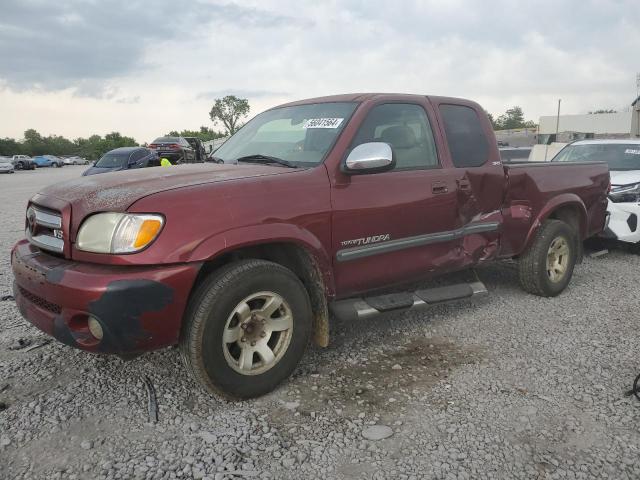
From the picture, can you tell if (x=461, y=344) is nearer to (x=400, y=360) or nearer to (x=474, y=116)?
(x=400, y=360)

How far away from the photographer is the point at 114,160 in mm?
15109

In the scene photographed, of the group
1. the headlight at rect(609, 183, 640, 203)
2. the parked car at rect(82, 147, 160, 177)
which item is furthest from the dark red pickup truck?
the parked car at rect(82, 147, 160, 177)

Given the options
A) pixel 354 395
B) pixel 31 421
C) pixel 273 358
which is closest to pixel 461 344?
pixel 354 395

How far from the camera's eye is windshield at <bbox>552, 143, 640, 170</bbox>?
749 cm

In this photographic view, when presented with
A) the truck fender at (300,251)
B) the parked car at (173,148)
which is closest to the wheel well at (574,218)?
the truck fender at (300,251)

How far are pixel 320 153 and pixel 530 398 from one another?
1932 mm

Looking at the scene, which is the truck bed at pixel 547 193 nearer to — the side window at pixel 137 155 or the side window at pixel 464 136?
the side window at pixel 464 136

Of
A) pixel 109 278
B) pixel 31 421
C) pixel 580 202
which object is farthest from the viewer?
pixel 580 202

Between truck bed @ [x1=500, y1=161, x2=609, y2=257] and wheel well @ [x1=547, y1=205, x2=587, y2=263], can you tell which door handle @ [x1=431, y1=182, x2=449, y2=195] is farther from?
wheel well @ [x1=547, y1=205, x2=587, y2=263]

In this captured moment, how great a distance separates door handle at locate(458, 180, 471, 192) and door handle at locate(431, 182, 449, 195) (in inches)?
6.3

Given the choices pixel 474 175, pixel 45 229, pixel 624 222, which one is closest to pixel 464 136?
pixel 474 175

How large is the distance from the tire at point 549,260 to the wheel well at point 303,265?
238 centimetres

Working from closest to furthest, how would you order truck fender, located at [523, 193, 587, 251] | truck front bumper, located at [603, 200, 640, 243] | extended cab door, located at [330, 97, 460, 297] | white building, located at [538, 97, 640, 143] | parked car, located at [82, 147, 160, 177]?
1. extended cab door, located at [330, 97, 460, 297]
2. truck fender, located at [523, 193, 587, 251]
3. truck front bumper, located at [603, 200, 640, 243]
4. parked car, located at [82, 147, 160, 177]
5. white building, located at [538, 97, 640, 143]

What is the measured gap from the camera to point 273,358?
304 centimetres
